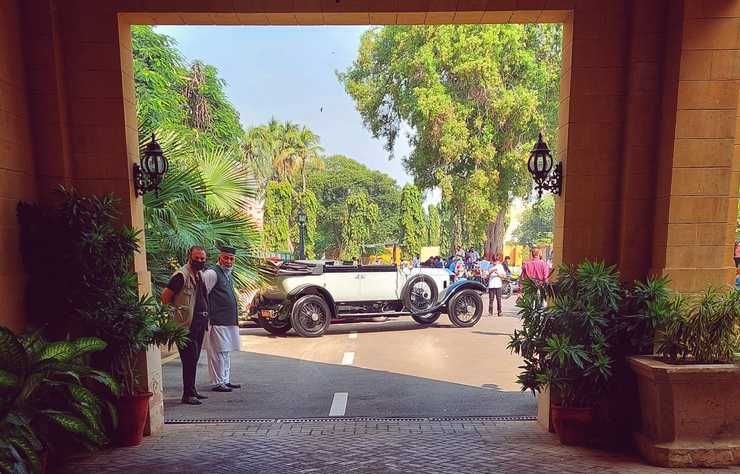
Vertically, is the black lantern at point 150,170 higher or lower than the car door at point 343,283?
higher

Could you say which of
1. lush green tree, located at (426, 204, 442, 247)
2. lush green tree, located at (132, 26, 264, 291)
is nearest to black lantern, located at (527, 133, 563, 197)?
lush green tree, located at (132, 26, 264, 291)

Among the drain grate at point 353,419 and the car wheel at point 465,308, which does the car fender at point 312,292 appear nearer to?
the car wheel at point 465,308

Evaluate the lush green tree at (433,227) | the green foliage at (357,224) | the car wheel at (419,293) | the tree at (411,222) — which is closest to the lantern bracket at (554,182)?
the car wheel at (419,293)

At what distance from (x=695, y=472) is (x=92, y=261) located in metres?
4.74

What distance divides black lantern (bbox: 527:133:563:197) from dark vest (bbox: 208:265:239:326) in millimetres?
3817

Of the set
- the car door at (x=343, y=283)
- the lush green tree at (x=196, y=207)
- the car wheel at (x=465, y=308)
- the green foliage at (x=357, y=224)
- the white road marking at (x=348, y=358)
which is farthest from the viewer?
the green foliage at (x=357, y=224)

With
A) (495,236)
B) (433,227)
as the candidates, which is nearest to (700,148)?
(495,236)

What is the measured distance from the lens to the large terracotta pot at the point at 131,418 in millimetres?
3818

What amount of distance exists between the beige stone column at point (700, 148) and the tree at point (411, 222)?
20204 millimetres

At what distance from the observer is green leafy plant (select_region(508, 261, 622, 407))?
11.7ft

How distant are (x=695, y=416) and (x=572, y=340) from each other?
37.2 inches

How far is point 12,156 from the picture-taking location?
357 centimetres

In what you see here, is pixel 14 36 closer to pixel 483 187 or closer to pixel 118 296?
pixel 118 296

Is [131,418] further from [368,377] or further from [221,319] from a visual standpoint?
[368,377]
